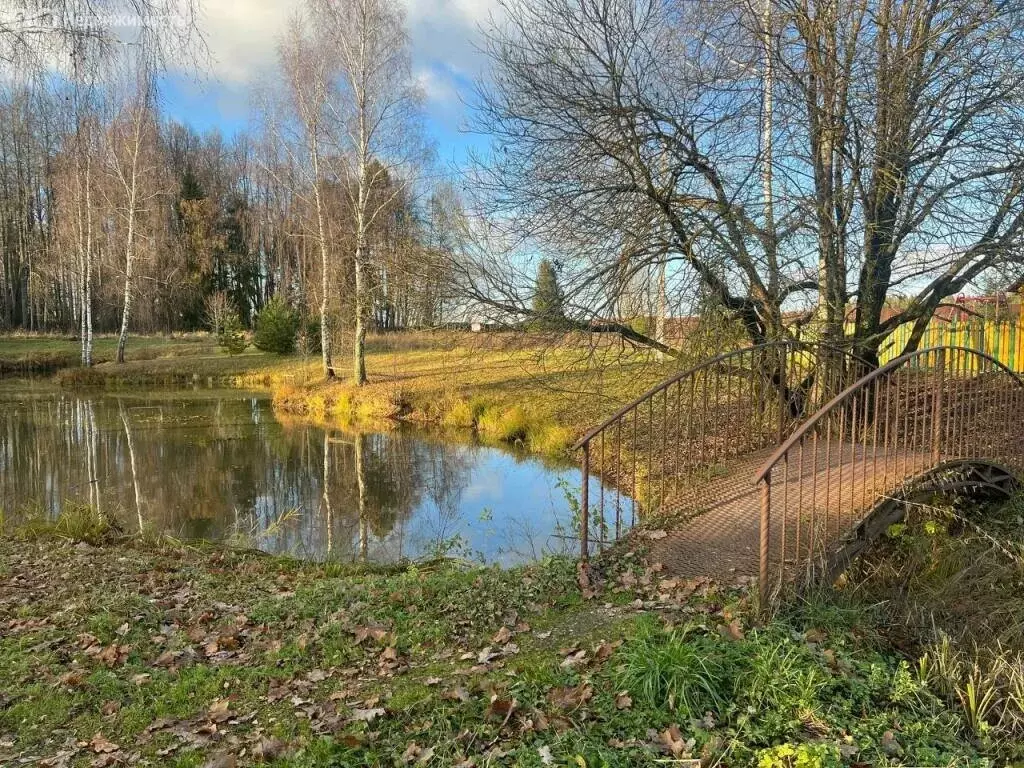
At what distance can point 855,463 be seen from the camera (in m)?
6.27

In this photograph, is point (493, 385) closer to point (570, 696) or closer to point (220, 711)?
point (220, 711)

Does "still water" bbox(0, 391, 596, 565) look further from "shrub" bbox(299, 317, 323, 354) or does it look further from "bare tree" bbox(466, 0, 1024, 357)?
"shrub" bbox(299, 317, 323, 354)

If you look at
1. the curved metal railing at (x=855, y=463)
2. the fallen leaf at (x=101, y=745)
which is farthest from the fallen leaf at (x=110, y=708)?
the curved metal railing at (x=855, y=463)

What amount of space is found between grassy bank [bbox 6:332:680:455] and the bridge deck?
298 centimetres

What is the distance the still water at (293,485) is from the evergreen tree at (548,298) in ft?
8.52

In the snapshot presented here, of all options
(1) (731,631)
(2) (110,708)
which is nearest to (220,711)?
(2) (110,708)

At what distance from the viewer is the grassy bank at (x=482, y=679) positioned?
3229 mm

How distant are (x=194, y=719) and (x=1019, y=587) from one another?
20.3ft

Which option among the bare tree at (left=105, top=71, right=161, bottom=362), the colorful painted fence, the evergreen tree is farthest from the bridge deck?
the bare tree at (left=105, top=71, right=161, bottom=362)

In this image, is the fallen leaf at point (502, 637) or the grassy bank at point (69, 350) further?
the grassy bank at point (69, 350)

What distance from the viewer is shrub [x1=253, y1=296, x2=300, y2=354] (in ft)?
97.4

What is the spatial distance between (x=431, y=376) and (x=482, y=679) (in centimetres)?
1883

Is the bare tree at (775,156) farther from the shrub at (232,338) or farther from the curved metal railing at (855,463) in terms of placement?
the shrub at (232,338)

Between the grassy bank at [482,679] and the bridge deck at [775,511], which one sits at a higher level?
the bridge deck at [775,511]
